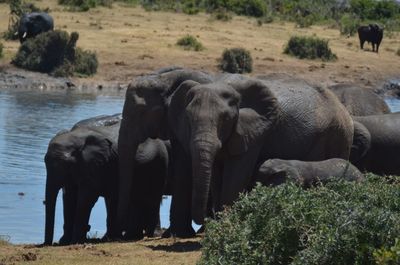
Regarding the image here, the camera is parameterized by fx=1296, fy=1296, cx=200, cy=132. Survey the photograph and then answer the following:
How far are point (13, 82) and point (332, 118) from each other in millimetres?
19108

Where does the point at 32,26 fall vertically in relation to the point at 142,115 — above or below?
below

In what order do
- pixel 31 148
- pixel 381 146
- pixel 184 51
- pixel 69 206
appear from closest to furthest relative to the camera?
pixel 69 206 → pixel 381 146 → pixel 31 148 → pixel 184 51

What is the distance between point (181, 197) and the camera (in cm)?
1305

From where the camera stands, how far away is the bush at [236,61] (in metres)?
34.5

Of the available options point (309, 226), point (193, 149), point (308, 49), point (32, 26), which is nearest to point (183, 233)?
point (193, 149)

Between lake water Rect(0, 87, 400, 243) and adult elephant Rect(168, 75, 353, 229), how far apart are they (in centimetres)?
239

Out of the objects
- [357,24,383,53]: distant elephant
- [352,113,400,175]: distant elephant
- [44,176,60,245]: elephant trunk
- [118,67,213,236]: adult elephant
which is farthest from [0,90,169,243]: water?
[357,24,383,53]: distant elephant

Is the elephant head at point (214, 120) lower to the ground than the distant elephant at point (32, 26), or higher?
higher

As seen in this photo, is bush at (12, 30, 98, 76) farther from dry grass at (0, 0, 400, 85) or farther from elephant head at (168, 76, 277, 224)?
elephant head at (168, 76, 277, 224)

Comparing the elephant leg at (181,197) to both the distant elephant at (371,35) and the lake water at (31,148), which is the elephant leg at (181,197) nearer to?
the lake water at (31,148)

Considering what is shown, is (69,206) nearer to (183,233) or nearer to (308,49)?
(183,233)

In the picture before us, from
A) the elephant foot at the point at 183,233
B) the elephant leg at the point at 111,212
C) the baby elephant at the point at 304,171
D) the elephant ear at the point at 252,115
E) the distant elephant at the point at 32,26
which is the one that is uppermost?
the elephant ear at the point at 252,115

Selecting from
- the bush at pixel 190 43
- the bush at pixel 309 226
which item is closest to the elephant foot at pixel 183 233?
the bush at pixel 309 226

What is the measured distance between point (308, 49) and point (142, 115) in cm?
2562
